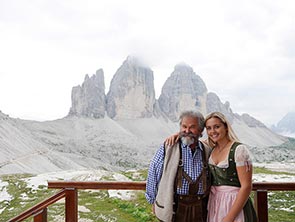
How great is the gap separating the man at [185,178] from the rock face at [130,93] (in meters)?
99.4

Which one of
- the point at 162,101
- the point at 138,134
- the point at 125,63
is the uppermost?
the point at 125,63

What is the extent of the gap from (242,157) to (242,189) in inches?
7.6

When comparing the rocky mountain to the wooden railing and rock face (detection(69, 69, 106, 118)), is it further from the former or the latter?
the wooden railing

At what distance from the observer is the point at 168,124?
351 ft

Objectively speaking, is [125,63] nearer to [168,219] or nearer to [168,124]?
[168,124]

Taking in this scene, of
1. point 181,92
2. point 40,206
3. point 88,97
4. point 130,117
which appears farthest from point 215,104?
point 40,206

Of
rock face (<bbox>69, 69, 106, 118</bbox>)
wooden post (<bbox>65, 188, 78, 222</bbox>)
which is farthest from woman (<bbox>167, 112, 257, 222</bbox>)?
rock face (<bbox>69, 69, 106, 118</bbox>)

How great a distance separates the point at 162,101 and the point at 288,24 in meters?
109

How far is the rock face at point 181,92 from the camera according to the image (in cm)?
11356

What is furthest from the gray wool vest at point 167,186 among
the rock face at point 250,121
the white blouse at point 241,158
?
the rock face at point 250,121

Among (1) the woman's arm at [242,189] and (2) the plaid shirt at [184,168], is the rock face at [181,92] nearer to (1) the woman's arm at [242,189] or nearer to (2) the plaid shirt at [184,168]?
(2) the plaid shirt at [184,168]

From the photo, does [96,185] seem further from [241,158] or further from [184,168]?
[241,158]

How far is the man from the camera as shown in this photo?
6.48 feet

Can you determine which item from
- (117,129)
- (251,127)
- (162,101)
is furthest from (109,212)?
(251,127)
